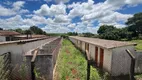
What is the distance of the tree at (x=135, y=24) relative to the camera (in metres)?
47.6

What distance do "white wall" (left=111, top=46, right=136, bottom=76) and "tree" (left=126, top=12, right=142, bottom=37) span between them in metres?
42.8

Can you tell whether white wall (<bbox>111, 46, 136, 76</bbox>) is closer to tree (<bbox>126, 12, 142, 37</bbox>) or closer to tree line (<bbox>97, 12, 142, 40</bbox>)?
tree line (<bbox>97, 12, 142, 40</bbox>)

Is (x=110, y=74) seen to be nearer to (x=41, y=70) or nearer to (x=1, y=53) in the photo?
(x=41, y=70)

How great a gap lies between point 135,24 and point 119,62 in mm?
46406

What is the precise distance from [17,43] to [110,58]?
563 centimetres

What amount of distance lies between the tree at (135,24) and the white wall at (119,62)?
42845mm

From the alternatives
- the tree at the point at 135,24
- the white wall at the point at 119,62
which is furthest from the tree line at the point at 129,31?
the white wall at the point at 119,62

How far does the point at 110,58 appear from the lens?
8172 millimetres

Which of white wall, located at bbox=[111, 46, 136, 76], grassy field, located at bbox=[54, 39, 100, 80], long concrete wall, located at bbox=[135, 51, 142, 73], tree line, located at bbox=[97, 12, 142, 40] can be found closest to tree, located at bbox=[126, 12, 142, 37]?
tree line, located at bbox=[97, 12, 142, 40]

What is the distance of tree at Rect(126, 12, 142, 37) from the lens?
47562 mm

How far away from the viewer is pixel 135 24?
1913 inches

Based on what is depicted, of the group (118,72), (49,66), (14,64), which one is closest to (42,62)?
(49,66)

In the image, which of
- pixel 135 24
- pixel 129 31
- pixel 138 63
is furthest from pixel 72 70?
pixel 135 24

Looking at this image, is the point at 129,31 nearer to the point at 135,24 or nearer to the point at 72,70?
the point at 135,24
